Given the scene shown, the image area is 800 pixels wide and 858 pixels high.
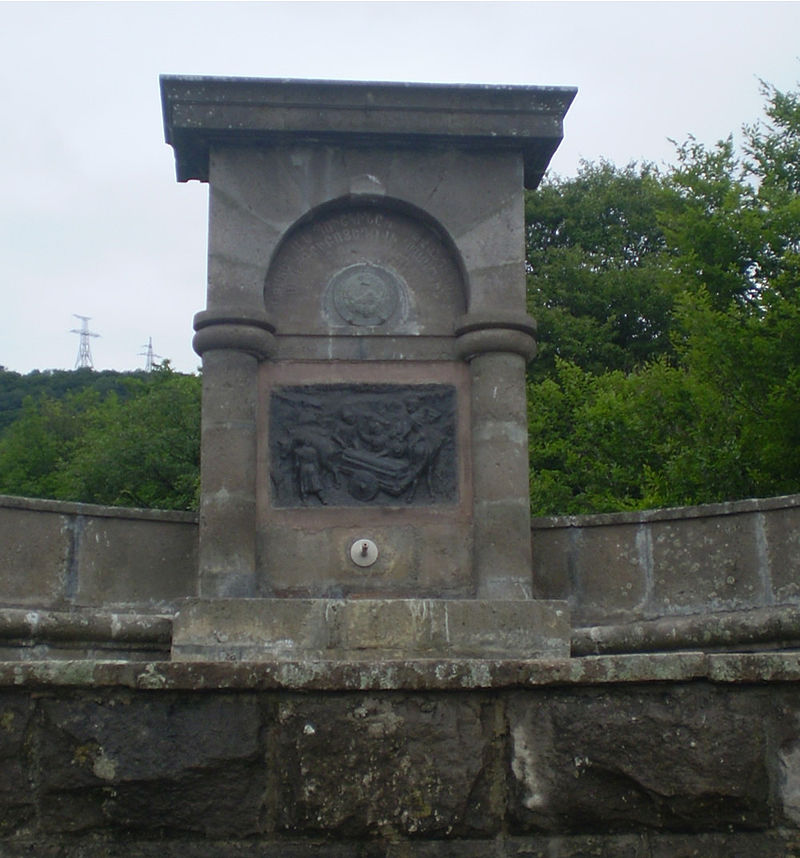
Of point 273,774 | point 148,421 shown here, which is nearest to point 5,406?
point 148,421

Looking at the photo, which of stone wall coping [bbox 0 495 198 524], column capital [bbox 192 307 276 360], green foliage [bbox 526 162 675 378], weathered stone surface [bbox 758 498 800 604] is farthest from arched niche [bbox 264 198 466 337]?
green foliage [bbox 526 162 675 378]

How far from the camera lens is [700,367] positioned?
15.6 metres

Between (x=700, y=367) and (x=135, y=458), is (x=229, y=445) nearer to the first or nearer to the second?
(x=700, y=367)

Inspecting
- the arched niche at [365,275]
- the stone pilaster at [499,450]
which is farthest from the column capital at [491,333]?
the arched niche at [365,275]

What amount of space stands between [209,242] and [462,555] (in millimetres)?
3094

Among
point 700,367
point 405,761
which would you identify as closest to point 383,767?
point 405,761

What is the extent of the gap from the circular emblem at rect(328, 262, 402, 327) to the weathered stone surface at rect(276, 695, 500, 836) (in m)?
5.69

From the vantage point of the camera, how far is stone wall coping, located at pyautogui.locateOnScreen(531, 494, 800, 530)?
8.02 m

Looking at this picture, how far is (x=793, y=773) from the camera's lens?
3.38 metres

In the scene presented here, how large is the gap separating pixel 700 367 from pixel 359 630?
9.52 m

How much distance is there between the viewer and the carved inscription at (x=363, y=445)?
8.56 meters

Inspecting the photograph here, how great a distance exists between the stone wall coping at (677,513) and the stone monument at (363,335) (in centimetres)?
61

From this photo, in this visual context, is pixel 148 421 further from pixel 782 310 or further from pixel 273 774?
pixel 273 774

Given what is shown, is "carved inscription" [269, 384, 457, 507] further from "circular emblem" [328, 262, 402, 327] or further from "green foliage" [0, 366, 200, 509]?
"green foliage" [0, 366, 200, 509]
